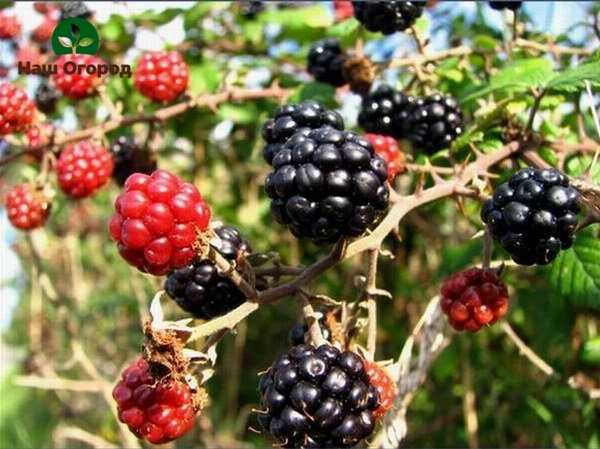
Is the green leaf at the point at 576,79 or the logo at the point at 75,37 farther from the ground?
the green leaf at the point at 576,79

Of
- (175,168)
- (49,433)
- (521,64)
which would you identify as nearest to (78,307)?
(175,168)

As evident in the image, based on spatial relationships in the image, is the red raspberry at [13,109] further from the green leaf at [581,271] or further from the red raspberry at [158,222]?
the green leaf at [581,271]

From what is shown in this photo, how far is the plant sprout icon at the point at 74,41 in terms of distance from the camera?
8.21ft

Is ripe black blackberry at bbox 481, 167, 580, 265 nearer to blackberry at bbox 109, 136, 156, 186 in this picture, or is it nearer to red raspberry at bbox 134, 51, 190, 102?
red raspberry at bbox 134, 51, 190, 102

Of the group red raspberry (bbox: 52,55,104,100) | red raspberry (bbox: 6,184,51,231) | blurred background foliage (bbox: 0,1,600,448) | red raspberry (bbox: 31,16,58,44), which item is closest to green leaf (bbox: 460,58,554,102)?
blurred background foliage (bbox: 0,1,600,448)

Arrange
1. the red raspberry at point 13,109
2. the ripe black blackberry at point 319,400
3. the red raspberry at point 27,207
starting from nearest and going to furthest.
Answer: the ripe black blackberry at point 319,400, the red raspberry at point 13,109, the red raspberry at point 27,207

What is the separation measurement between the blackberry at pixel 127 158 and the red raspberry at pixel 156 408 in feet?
3.48

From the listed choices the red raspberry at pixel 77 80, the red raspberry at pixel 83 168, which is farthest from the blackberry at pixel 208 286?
the red raspberry at pixel 77 80

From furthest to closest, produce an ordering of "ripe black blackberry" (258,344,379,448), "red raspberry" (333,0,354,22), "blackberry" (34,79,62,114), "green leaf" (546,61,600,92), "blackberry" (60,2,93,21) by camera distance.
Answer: "red raspberry" (333,0,354,22), "blackberry" (60,2,93,21), "blackberry" (34,79,62,114), "green leaf" (546,61,600,92), "ripe black blackberry" (258,344,379,448)

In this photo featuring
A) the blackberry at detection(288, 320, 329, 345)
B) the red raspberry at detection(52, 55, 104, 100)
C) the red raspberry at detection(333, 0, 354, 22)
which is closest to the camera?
the blackberry at detection(288, 320, 329, 345)

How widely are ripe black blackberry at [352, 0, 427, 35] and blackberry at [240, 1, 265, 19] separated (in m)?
1.00

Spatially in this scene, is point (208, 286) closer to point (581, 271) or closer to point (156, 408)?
point (156, 408)

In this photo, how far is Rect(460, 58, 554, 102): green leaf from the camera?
180 cm

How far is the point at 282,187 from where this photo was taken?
135cm
